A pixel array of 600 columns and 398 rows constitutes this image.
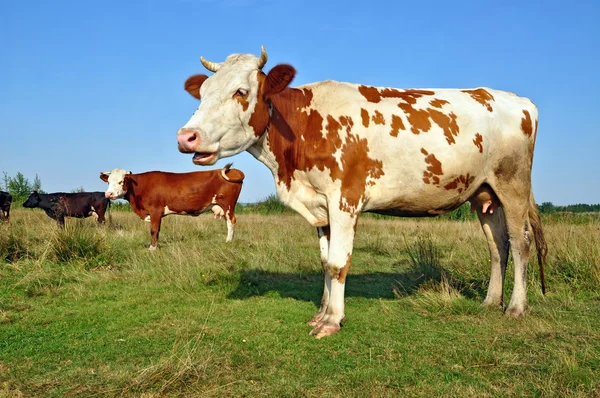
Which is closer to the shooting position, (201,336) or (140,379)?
(140,379)

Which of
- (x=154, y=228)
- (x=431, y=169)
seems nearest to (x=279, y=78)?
(x=431, y=169)

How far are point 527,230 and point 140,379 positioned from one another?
4.84 metres

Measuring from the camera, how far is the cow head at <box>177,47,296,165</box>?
471cm

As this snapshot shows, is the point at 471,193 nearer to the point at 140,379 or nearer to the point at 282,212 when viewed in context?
the point at 140,379

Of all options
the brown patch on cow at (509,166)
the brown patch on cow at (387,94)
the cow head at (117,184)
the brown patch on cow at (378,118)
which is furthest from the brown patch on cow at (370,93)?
the cow head at (117,184)

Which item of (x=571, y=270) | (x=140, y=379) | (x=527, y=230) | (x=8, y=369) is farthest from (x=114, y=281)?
(x=571, y=270)

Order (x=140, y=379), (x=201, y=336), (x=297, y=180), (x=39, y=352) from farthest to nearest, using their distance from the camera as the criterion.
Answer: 1. (x=297, y=180)
2. (x=201, y=336)
3. (x=39, y=352)
4. (x=140, y=379)

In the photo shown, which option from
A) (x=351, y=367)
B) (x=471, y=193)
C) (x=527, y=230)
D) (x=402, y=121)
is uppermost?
Answer: (x=402, y=121)

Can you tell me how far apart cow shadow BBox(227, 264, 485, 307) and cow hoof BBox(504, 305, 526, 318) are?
921mm

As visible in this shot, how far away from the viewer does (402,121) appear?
18.1 feet

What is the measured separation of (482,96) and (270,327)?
12.4 ft

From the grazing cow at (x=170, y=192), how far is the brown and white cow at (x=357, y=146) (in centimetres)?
805


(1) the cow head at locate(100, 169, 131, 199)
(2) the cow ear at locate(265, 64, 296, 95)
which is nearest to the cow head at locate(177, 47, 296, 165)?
(2) the cow ear at locate(265, 64, 296, 95)

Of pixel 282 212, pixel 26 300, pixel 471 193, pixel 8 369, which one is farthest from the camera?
pixel 282 212
